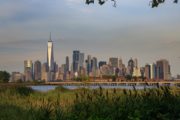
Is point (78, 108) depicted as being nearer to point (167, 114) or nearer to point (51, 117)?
point (51, 117)

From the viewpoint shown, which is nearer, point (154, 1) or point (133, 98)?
point (133, 98)

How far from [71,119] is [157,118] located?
2003 mm

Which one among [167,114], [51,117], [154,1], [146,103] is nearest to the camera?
[167,114]

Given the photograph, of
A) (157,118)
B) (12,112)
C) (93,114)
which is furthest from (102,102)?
(12,112)

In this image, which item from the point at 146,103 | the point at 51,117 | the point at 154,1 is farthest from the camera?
the point at 154,1

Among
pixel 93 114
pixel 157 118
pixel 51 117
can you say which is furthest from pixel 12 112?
pixel 157 118

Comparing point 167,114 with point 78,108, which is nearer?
point 167,114

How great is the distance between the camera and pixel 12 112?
51.4 ft

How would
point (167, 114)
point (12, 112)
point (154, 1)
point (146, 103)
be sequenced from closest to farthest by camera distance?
point (167, 114)
point (146, 103)
point (154, 1)
point (12, 112)

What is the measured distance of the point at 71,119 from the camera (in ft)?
33.7

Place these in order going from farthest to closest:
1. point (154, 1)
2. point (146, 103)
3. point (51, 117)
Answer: point (154, 1) → point (51, 117) → point (146, 103)

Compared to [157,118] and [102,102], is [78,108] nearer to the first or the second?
[102,102]

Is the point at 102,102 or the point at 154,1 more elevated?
the point at 154,1

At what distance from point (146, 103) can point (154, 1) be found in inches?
139
